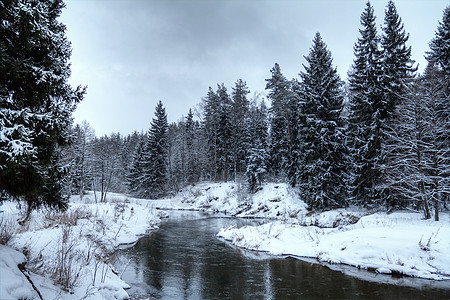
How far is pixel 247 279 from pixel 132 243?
352 inches

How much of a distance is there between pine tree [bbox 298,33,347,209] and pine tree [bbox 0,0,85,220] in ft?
71.7

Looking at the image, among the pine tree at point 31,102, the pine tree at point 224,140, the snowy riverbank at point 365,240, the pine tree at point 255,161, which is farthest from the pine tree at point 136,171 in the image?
the pine tree at point 31,102

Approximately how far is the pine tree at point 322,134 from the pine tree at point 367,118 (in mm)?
1452

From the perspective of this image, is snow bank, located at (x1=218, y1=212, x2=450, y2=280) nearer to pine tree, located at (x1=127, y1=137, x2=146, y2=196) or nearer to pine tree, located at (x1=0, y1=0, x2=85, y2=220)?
pine tree, located at (x1=0, y1=0, x2=85, y2=220)

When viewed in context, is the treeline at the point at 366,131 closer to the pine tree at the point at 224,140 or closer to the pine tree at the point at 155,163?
the pine tree at the point at 224,140

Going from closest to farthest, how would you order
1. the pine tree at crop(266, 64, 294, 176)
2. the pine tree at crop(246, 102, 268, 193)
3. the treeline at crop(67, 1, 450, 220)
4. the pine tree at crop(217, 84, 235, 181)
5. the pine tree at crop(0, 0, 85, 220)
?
the pine tree at crop(0, 0, 85, 220), the treeline at crop(67, 1, 450, 220), the pine tree at crop(266, 64, 294, 176), the pine tree at crop(246, 102, 268, 193), the pine tree at crop(217, 84, 235, 181)

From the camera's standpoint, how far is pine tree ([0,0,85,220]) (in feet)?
14.4

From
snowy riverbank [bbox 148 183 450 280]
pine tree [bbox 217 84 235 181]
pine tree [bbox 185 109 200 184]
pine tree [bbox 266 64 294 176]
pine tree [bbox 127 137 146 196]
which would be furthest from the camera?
pine tree [bbox 185 109 200 184]

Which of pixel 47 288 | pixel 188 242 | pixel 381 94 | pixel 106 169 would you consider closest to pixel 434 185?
pixel 381 94

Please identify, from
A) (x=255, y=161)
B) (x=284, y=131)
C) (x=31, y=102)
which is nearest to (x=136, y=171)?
(x=255, y=161)

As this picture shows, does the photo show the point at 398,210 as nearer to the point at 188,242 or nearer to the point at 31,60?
the point at 188,242

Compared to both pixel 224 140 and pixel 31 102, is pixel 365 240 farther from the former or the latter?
pixel 224 140

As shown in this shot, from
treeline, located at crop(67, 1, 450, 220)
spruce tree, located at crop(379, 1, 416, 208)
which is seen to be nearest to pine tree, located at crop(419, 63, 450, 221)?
treeline, located at crop(67, 1, 450, 220)

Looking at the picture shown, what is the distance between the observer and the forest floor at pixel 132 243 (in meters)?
5.36
